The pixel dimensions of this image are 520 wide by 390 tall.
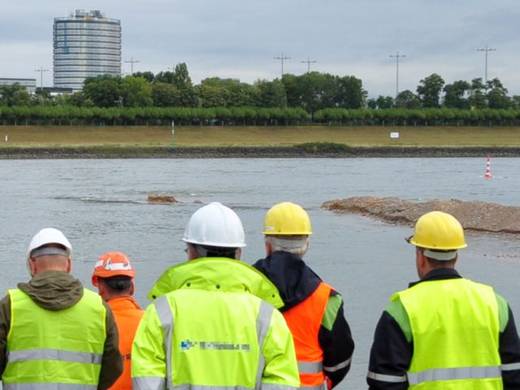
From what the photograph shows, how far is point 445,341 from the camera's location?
4.46 meters

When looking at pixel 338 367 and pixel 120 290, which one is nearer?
pixel 338 367

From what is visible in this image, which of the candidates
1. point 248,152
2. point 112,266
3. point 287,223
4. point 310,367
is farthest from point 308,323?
point 248,152

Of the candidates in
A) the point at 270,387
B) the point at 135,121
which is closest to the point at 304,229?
the point at 270,387

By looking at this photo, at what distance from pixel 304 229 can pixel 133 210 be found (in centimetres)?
2819

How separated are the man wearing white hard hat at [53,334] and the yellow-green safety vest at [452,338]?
4.60 ft

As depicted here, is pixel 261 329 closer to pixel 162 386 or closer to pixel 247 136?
pixel 162 386

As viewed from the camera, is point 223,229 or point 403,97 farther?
point 403,97

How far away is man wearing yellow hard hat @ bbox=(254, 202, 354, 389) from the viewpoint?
510 centimetres

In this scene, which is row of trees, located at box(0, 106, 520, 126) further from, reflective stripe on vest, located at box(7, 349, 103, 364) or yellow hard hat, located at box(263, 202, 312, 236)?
reflective stripe on vest, located at box(7, 349, 103, 364)

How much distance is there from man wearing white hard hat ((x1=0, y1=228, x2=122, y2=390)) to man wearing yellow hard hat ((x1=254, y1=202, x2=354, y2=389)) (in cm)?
89

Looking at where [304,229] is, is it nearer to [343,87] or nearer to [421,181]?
[421,181]

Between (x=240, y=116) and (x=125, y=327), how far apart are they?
121814 mm

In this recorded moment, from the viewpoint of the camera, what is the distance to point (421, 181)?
172ft

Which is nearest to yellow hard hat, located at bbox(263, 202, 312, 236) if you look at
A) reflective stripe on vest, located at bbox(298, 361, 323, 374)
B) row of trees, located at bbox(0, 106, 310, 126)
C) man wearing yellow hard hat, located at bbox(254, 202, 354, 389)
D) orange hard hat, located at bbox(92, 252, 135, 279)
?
man wearing yellow hard hat, located at bbox(254, 202, 354, 389)
